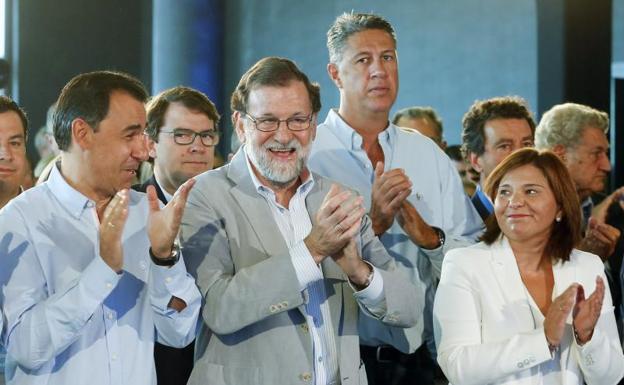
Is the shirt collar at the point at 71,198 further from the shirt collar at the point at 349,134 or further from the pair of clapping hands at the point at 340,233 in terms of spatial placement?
the shirt collar at the point at 349,134

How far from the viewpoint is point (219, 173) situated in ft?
8.94

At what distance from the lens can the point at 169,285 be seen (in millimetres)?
2398

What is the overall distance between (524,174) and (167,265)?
4.17 ft

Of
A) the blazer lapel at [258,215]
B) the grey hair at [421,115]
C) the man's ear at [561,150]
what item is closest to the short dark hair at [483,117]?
the man's ear at [561,150]

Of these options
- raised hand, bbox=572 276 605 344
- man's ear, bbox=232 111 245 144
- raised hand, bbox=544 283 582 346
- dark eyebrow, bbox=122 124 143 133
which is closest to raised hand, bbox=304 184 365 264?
man's ear, bbox=232 111 245 144

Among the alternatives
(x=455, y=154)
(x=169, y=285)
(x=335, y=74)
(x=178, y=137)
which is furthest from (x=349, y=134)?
(x=455, y=154)

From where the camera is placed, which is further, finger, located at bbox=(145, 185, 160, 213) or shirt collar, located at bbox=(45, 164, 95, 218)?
shirt collar, located at bbox=(45, 164, 95, 218)

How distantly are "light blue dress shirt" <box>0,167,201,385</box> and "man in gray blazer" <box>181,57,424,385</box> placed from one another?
0.43ft

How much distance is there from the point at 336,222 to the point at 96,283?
60cm

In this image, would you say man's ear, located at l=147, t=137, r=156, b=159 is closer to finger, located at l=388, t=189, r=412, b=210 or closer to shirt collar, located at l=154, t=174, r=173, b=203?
shirt collar, located at l=154, t=174, r=173, b=203

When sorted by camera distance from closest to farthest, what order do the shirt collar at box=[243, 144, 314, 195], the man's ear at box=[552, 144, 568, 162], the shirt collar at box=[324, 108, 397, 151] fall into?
1. the shirt collar at box=[243, 144, 314, 195]
2. the shirt collar at box=[324, 108, 397, 151]
3. the man's ear at box=[552, 144, 568, 162]

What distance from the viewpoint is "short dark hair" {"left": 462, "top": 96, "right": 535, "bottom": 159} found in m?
4.15

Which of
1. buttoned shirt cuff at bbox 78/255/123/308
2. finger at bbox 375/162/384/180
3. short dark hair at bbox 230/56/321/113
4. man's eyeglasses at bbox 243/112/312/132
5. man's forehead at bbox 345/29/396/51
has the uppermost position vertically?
man's forehead at bbox 345/29/396/51

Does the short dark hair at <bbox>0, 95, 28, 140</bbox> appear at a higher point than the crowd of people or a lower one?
higher
